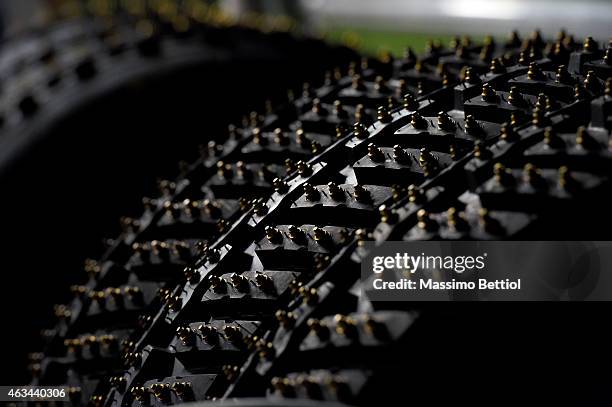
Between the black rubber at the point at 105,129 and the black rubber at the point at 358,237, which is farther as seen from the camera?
the black rubber at the point at 105,129

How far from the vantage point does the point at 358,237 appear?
1.46 m

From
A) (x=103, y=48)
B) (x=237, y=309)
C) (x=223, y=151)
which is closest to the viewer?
(x=237, y=309)

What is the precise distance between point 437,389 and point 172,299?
66cm

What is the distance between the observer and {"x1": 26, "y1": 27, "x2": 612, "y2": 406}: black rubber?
133cm

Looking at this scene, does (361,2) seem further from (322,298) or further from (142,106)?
(322,298)

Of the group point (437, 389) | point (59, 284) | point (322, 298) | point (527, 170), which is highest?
point (527, 170)

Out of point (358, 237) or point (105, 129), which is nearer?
point (358, 237)

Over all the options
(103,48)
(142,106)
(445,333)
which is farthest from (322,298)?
(103,48)

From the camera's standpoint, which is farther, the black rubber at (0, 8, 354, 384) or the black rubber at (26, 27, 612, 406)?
the black rubber at (0, 8, 354, 384)

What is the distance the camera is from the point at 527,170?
53.6 inches

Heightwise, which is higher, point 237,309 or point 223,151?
point 223,151

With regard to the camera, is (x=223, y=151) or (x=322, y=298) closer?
(x=322, y=298)

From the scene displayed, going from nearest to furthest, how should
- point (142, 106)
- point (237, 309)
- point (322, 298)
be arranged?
point (322, 298), point (237, 309), point (142, 106)

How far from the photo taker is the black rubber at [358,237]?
1.33 m
